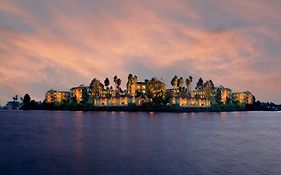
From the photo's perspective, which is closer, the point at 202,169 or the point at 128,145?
the point at 202,169

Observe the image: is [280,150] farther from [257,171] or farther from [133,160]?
[133,160]

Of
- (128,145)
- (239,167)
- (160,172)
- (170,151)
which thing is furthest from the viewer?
(128,145)

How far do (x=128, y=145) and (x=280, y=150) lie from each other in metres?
21.0

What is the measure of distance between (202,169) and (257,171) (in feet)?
16.3

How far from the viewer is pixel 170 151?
39.7m

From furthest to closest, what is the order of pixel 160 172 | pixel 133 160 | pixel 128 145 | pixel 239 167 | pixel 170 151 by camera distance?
pixel 128 145, pixel 170 151, pixel 133 160, pixel 239 167, pixel 160 172

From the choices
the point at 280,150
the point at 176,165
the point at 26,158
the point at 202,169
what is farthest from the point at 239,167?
the point at 26,158

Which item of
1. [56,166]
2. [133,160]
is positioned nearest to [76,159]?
[56,166]

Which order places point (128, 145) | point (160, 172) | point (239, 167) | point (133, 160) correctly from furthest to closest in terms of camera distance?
point (128, 145), point (133, 160), point (239, 167), point (160, 172)

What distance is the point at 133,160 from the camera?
3334 centimetres

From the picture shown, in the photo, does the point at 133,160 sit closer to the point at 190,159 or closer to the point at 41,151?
the point at 190,159

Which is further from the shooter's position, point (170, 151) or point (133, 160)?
point (170, 151)

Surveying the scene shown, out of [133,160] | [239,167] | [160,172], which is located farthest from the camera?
[133,160]

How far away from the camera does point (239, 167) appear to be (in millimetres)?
29703
